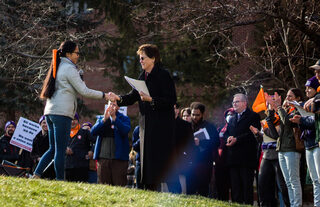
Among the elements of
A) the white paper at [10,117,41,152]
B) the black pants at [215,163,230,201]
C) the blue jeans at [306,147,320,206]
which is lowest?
the black pants at [215,163,230,201]

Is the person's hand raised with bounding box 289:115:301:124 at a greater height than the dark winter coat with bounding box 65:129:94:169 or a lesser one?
greater

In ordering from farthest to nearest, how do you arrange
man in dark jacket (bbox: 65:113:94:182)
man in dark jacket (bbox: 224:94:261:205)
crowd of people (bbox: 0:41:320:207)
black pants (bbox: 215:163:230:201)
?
man in dark jacket (bbox: 65:113:94:182) < black pants (bbox: 215:163:230:201) < man in dark jacket (bbox: 224:94:261:205) < crowd of people (bbox: 0:41:320:207)

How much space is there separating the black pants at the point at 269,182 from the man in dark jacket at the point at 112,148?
9.04 feet

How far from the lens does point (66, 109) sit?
8.34 meters

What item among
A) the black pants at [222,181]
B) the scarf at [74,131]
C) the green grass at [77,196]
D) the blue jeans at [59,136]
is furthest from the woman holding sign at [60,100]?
the black pants at [222,181]

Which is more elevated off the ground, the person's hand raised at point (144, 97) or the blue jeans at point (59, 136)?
the person's hand raised at point (144, 97)

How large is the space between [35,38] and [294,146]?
311 inches

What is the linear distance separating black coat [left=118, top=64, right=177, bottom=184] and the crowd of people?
13 millimetres

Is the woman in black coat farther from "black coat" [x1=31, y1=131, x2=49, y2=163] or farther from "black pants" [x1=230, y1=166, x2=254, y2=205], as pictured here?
"black coat" [x1=31, y1=131, x2=49, y2=163]

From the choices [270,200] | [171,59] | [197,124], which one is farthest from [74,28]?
[270,200]

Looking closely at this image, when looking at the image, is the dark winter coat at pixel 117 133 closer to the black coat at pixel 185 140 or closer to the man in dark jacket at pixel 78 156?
the man in dark jacket at pixel 78 156

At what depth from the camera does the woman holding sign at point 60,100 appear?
8312mm

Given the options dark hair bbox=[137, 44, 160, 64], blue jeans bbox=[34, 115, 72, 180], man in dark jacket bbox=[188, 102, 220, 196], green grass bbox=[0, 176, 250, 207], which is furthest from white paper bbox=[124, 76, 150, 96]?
man in dark jacket bbox=[188, 102, 220, 196]

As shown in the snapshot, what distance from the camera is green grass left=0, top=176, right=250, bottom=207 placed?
691 cm
